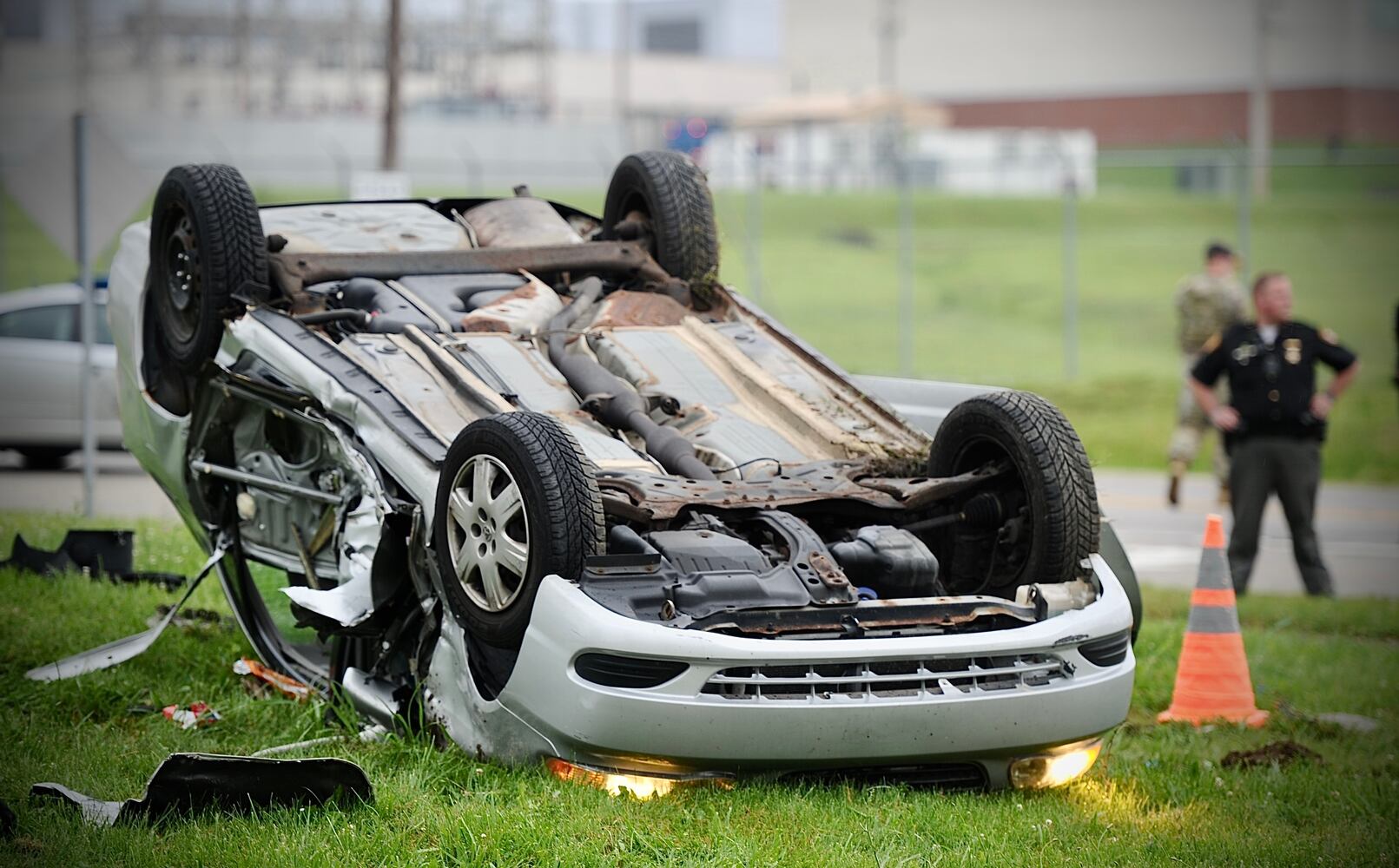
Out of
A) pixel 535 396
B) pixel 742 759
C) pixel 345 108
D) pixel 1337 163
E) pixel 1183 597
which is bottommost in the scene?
pixel 1183 597

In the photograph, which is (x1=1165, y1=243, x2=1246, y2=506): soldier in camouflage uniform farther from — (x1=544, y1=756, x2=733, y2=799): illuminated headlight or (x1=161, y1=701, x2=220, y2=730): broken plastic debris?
(x1=544, y1=756, x2=733, y2=799): illuminated headlight

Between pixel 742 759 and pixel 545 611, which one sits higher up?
pixel 545 611

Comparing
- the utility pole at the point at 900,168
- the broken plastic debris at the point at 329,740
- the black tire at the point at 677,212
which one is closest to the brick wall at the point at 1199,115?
the utility pole at the point at 900,168

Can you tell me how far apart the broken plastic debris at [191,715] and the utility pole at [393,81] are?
567 inches

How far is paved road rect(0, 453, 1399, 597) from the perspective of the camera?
40.3ft

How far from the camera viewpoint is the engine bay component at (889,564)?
5762mm

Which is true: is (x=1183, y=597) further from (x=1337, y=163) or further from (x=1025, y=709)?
(x=1337, y=163)

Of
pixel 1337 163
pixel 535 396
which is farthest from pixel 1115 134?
pixel 535 396

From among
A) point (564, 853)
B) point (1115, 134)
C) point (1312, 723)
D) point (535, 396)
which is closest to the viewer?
point (564, 853)

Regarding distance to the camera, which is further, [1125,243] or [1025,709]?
[1125,243]

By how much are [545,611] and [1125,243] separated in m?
28.2

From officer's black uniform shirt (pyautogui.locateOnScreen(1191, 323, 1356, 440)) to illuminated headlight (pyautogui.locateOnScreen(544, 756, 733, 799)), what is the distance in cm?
677

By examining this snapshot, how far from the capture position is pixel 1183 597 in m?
10.6

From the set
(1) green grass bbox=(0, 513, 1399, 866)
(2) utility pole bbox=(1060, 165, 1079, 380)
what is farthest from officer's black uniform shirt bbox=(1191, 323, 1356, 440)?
(2) utility pole bbox=(1060, 165, 1079, 380)
